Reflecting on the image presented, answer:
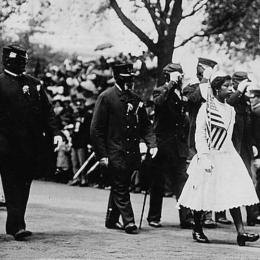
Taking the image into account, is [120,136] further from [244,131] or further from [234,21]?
[234,21]

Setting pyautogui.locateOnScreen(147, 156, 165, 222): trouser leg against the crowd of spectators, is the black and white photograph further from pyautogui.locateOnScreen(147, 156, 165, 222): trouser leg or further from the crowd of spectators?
the crowd of spectators

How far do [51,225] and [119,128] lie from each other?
1.55 metres

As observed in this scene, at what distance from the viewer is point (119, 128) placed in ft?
39.2

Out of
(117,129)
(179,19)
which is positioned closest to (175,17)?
(179,19)

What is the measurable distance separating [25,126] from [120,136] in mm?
1567

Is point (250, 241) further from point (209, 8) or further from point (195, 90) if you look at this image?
point (209, 8)

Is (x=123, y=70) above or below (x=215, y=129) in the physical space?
above

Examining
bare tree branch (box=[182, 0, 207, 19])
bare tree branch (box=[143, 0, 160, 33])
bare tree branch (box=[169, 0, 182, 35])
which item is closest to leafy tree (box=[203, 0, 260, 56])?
bare tree branch (box=[182, 0, 207, 19])

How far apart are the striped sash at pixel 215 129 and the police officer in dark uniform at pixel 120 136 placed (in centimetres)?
143

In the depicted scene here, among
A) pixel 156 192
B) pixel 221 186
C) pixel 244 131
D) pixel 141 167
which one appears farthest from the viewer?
pixel 141 167

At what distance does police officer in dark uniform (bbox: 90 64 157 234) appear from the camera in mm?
11797

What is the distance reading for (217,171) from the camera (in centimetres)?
1080

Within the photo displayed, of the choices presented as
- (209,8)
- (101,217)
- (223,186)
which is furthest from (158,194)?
(209,8)

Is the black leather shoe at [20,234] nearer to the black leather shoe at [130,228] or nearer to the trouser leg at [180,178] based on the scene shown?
the black leather shoe at [130,228]
